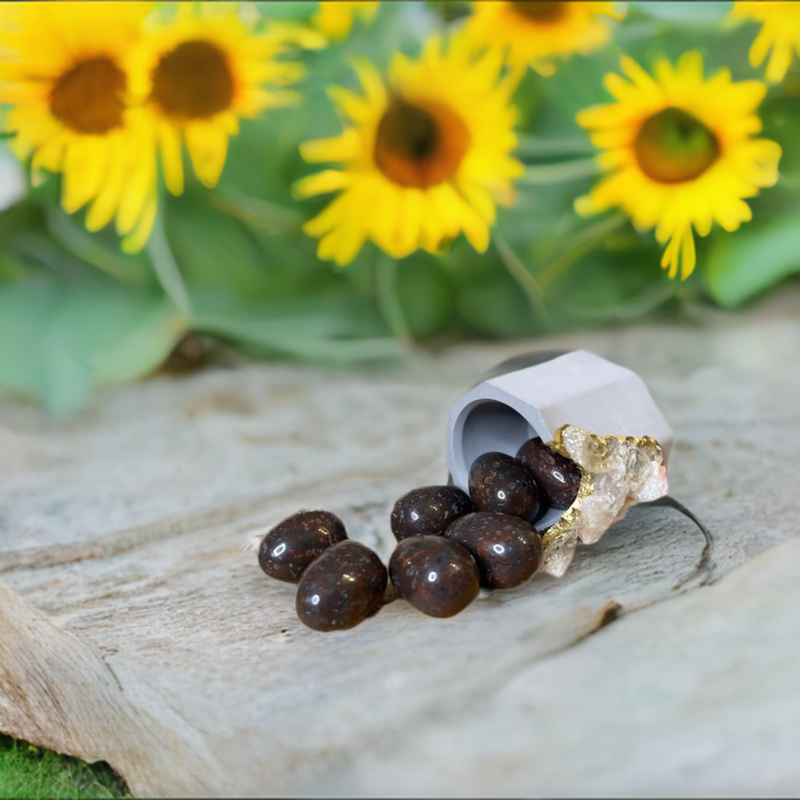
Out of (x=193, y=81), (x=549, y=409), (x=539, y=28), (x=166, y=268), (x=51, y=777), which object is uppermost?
(x=539, y=28)

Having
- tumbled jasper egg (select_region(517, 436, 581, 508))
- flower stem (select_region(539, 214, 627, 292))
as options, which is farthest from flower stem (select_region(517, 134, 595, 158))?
tumbled jasper egg (select_region(517, 436, 581, 508))

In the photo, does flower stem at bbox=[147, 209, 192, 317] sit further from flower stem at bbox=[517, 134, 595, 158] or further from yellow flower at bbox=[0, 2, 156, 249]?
flower stem at bbox=[517, 134, 595, 158]

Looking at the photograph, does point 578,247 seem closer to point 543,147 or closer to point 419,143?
point 543,147

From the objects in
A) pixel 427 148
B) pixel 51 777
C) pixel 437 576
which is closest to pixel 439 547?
pixel 437 576

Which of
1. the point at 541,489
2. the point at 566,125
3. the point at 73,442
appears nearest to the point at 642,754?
the point at 541,489

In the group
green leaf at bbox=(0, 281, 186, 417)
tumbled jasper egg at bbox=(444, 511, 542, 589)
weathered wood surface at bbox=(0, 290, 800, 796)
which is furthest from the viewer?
green leaf at bbox=(0, 281, 186, 417)

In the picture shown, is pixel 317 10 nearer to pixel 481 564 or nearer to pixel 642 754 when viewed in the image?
pixel 481 564
